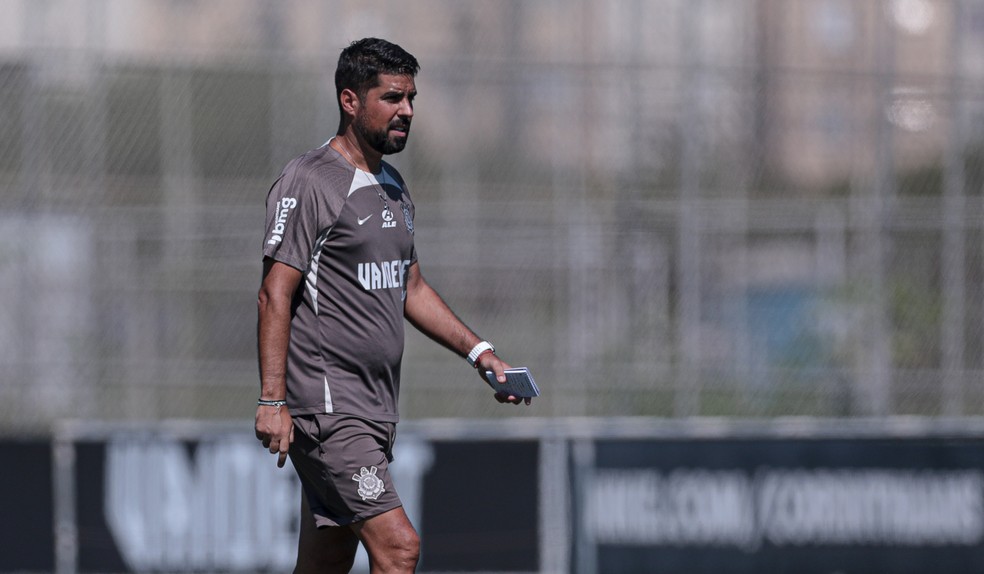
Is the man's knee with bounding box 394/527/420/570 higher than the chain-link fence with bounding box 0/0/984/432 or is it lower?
lower

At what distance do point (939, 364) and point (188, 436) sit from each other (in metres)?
8.28

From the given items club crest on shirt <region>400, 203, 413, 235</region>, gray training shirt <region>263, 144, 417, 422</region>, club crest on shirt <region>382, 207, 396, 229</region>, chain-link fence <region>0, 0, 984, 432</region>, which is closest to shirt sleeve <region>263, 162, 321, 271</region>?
gray training shirt <region>263, 144, 417, 422</region>

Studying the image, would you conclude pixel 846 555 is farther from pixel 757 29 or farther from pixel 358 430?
pixel 757 29

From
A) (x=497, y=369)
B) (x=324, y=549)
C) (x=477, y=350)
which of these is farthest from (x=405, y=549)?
(x=477, y=350)

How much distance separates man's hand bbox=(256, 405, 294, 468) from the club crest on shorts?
0.93ft

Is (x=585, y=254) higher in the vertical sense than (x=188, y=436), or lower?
higher

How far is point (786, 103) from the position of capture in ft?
48.5

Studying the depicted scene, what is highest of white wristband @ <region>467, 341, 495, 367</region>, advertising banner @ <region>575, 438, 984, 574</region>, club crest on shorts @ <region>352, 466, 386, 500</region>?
white wristband @ <region>467, 341, 495, 367</region>

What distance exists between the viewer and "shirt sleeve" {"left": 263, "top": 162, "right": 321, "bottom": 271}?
14.8 feet

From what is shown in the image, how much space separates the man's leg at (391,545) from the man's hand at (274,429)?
0.40 meters

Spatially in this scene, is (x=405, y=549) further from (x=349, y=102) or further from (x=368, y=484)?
(x=349, y=102)

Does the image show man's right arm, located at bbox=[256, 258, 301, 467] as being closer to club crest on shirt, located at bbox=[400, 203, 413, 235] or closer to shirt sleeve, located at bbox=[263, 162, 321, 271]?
shirt sleeve, located at bbox=[263, 162, 321, 271]

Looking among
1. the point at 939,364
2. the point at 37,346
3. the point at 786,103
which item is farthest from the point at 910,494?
the point at 37,346

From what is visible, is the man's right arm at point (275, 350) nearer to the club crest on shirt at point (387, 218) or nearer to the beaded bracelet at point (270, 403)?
the beaded bracelet at point (270, 403)
